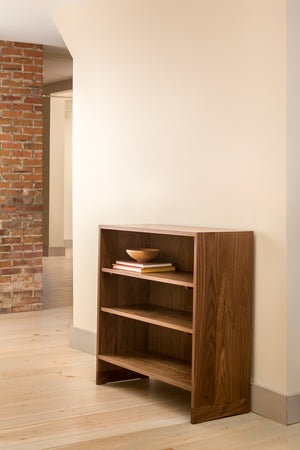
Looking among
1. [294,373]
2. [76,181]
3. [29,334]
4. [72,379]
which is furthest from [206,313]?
[29,334]

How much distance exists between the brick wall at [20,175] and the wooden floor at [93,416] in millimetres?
1474

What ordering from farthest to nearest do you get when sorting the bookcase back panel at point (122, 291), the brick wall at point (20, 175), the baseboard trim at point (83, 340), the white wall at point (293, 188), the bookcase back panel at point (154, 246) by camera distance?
1. the brick wall at point (20, 175)
2. the baseboard trim at point (83, 340)
3. the bookcase back panel at point (122, 291)
4. the bookcase back panel at point (154, 246)
5. the white wall at point (293, 188)

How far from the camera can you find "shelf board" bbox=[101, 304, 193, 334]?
128 inches

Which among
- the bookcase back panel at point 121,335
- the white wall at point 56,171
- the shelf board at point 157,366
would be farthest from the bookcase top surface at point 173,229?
the white wall at point 56,171

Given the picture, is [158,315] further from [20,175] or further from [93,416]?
[20,175]

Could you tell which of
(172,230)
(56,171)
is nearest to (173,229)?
(172,230)

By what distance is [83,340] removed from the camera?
457cm

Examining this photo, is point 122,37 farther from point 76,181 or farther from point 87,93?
point 76,181

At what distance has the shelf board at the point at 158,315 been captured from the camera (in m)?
3.24

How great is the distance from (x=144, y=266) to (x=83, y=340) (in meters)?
1.35

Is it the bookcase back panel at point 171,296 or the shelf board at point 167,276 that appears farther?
the bookcase back panel at point 171,296

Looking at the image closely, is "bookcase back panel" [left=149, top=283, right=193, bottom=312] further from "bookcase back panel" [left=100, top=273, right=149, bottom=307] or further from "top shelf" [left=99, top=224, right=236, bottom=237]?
"top shelf" [left=99, top=224, right=236, bottom=237]

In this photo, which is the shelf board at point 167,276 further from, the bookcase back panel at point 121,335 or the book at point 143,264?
the bookcase back panel at point 121,335

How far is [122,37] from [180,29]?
643 millimetres
